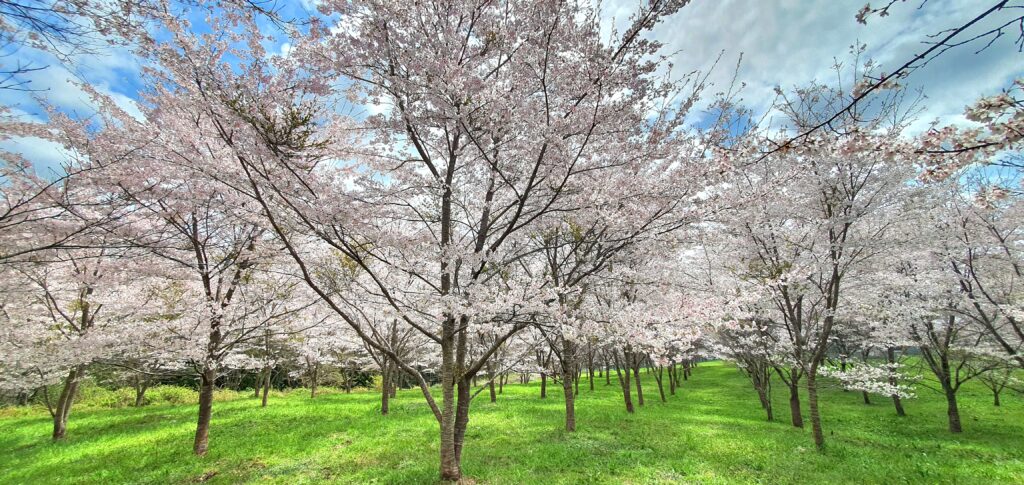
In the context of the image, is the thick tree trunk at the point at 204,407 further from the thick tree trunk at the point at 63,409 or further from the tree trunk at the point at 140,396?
the tree trunk at the point at 140,396

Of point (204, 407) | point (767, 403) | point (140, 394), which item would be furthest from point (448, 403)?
point (140, 394)

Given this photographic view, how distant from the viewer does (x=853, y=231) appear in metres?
9.29

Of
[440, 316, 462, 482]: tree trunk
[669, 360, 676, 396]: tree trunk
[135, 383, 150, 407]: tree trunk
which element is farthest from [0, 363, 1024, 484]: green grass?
[669, 360, 676, 396]: tree trunk

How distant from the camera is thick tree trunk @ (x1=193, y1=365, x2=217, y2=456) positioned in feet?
28.3

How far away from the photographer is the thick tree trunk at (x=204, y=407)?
28.3 feet

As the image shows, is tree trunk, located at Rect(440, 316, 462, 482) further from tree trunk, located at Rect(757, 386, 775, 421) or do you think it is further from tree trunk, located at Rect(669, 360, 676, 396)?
tree trunk, located at Rect(669, 360, 676, 396)

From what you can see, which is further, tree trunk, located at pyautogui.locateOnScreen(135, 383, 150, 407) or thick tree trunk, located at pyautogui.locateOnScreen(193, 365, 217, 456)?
tree trunk, located at pyautogui.locateOnScreen(135, 383, 150, 407)

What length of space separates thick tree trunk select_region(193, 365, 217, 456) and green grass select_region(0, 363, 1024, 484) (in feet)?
1.14

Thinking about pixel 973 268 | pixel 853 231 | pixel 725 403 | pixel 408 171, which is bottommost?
pixel 725 403

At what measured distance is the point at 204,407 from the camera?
29.0 feet

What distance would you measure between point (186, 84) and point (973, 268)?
17559 mm

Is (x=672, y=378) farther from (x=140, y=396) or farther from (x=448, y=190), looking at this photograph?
(x=140, y=396)

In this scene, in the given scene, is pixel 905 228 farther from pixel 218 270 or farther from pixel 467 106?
pixel 218 270

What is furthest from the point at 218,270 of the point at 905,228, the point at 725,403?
the point at 725,403
